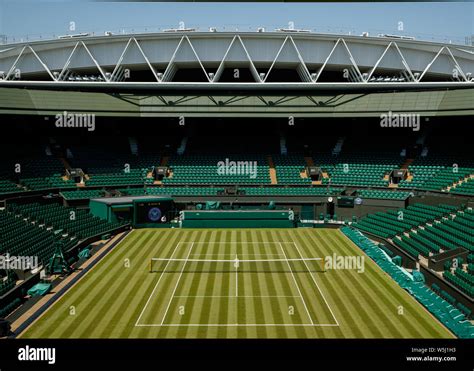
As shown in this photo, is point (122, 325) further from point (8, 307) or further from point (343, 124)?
point (343, 124)

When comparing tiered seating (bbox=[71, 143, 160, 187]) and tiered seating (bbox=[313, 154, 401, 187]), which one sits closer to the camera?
tiered seating (bbox=[313, 154, 401, 187])

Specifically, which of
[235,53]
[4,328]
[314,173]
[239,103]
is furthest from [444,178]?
[4,328]

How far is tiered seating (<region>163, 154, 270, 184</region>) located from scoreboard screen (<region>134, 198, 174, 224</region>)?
5989 millimetres

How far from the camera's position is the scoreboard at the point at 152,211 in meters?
40.4

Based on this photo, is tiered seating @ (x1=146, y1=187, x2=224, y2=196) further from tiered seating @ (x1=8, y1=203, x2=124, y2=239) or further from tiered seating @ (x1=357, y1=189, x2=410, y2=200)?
tiered seating @ (x1=357, y1=189, x2=410, y2=200)

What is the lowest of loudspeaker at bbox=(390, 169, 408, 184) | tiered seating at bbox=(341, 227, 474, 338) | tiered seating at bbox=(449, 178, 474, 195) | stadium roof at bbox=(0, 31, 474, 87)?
tiered seating at bbox=(341, 227, 474, 338)

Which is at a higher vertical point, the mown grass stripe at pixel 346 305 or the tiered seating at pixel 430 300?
the tiered seating at pixel 430 300

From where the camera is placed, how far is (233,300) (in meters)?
20.9

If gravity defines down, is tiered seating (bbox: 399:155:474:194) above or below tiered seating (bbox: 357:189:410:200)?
above

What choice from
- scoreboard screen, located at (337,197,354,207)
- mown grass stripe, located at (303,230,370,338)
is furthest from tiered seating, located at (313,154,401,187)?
mown grass stripe, located at (303,230,370,338)

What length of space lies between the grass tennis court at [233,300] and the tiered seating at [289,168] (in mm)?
16589

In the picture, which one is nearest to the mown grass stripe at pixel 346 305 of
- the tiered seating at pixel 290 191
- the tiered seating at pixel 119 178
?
the tiered seating at pixel 290 191

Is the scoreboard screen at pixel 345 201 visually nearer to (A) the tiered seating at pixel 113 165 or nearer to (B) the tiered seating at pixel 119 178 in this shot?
(A) the tiered seating at pixel 113 165

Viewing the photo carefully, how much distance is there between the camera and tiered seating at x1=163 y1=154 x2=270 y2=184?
47.9 m
